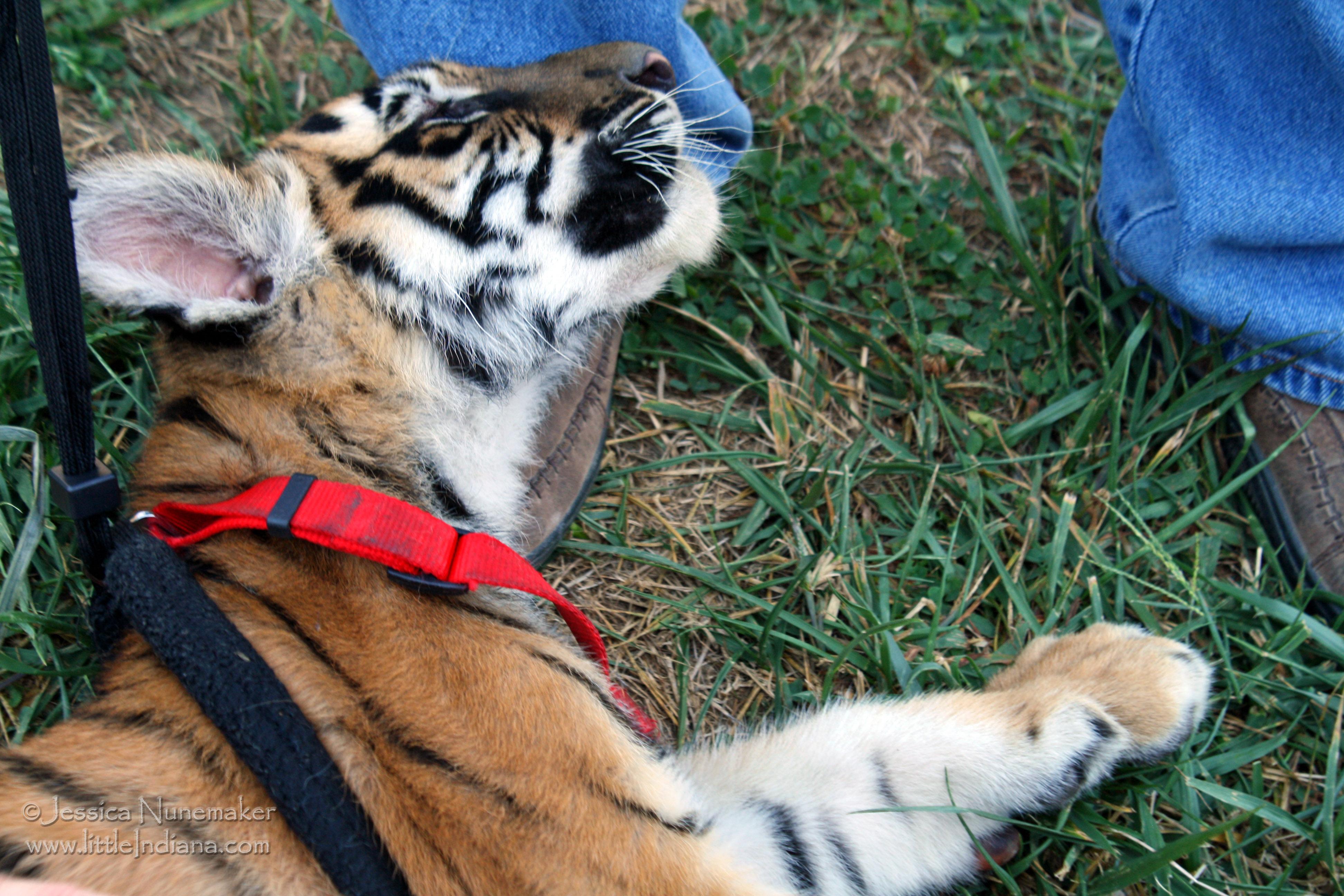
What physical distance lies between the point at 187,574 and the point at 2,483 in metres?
1.03

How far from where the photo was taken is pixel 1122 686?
6.22 ft

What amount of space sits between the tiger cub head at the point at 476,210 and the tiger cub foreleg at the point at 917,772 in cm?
106

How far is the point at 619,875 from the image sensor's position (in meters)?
1.46

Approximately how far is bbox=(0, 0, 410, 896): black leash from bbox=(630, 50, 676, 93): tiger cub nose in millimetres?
1228

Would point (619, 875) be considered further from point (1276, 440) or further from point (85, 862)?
point (1276, 440)

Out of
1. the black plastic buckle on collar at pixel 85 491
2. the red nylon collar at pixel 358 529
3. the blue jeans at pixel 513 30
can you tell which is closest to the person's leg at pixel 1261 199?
the blue jeans at pixel 513 30

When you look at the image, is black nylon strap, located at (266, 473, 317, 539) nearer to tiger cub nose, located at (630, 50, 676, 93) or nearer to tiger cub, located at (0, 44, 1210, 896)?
tiger cub, located at (0, 44, 1210, 896)

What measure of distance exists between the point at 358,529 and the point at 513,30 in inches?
60.1

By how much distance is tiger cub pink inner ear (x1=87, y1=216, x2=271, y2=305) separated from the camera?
1606mm

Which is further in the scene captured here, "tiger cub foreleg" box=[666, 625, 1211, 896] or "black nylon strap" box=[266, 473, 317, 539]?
"tiger cub foreleg" box=[666, 625, 1211, 896]

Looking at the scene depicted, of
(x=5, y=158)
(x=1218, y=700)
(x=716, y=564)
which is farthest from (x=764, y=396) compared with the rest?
(x=5, y=158)

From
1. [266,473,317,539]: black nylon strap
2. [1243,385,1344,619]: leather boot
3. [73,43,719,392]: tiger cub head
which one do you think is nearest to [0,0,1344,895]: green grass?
[1243,385,1344,619]: leather boot

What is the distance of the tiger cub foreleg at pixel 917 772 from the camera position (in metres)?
1.78

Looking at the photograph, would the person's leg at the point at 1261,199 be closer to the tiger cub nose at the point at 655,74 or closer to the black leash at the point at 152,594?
the tiger cub nose at the point at 655,74
